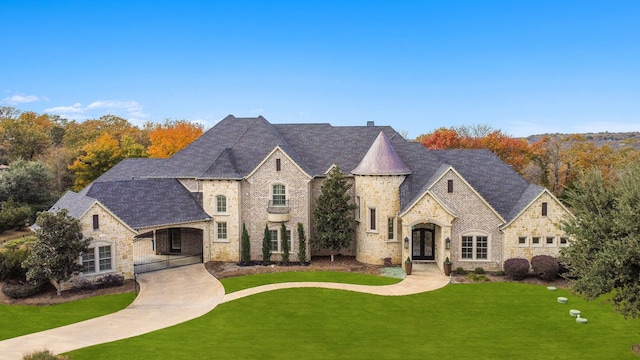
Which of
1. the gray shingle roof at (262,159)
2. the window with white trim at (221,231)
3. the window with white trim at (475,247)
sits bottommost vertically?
the window with white trim at (475,247)

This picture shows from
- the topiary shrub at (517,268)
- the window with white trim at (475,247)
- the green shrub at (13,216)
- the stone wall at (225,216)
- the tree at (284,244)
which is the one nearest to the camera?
the topiary shrub at (517,268)

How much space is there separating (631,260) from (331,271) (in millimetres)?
18930

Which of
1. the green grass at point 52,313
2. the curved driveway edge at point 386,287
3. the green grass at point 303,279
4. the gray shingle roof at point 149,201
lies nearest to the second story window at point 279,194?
the gray shingle roof at point 149,201

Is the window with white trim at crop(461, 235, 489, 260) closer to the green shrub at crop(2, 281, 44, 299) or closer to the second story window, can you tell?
the second story window

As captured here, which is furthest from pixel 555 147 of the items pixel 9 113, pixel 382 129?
pixel 9 113

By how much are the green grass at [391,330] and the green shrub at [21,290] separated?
987cm

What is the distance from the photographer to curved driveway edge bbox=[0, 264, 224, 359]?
20.7m

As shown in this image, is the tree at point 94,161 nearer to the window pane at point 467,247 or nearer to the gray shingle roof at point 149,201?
the gray shingle roof at point 149,201

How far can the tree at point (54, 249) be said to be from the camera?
87.0ft

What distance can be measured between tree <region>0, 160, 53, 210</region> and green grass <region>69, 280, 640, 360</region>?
38.0m

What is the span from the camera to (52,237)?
2662 centimetres

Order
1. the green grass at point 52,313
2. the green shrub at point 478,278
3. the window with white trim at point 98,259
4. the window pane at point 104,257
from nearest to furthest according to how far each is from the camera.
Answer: the green grass at point 52,313 → the window with white trim at point 98,259 → the window pane at point 104,257 → the green shrub at point 478,278

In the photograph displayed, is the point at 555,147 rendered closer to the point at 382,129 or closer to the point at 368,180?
the point at 382,129

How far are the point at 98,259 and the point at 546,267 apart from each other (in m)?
27.3
